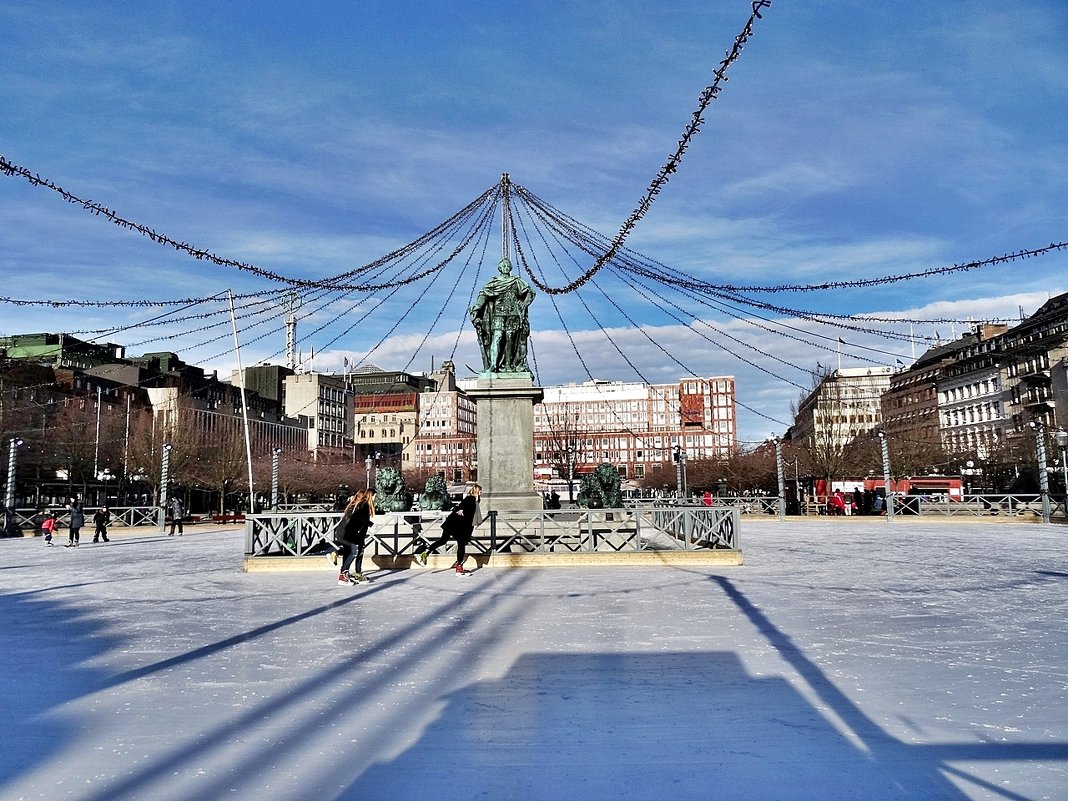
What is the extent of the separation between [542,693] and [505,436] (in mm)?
13173

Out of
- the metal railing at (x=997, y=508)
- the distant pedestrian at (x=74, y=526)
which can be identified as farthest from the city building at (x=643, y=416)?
the distant pedestrian at (x=74, y=526)

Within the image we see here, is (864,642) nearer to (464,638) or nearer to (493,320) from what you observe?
(464,638)

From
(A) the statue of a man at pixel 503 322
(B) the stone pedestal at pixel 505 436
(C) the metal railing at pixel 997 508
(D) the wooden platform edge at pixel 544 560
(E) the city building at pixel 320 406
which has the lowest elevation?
(C) the metal railing at pixel 997 508

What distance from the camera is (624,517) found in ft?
67.2

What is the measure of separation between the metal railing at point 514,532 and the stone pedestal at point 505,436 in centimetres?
111

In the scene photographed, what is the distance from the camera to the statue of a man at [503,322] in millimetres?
20328

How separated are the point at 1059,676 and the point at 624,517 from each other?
13.7m

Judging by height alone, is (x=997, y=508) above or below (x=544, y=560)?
below

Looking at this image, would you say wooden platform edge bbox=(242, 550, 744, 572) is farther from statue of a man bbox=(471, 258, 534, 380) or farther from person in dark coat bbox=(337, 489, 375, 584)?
statue of a man bbox=(471, 258, 534, 380)

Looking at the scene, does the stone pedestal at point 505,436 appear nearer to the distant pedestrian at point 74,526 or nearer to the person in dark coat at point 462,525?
the person in dark coat at point 462,525

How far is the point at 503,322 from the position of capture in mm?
20406

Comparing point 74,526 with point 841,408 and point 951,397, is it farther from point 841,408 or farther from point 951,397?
point 951,397

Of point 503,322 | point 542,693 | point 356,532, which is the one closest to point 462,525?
point 356,532

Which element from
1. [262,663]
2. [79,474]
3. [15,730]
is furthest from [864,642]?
[79,474]
